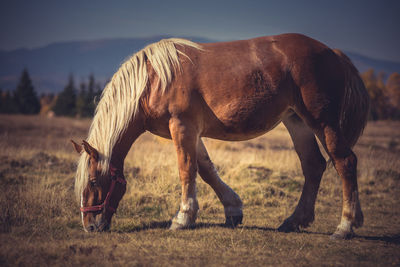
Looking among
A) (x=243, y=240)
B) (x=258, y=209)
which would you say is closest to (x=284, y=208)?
(x=258, y=209)

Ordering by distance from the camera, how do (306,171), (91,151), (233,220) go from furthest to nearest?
(306,171)
(233,220)
(91,151)

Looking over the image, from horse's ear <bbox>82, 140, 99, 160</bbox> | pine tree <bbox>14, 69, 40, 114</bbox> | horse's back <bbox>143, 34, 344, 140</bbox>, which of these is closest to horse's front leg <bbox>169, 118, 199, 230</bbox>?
horse's back <bbox>143, 34, 344, 140</bbox>

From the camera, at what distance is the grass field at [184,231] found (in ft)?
10.9

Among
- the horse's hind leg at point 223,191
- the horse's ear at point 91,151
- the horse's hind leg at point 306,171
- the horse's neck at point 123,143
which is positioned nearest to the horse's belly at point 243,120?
the horse's hind leg at point 223,191

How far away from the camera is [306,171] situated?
4.92m

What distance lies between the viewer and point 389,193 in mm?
7348

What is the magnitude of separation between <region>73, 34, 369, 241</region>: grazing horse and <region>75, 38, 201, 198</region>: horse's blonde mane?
1 centimetres

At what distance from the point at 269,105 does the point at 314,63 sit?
0.84 m

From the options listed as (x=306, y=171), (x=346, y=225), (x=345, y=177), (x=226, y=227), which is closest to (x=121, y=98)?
(x=226, y=227)

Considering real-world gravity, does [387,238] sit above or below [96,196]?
below

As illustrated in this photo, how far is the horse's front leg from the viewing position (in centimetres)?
424

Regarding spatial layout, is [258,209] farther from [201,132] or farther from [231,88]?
[231,88]

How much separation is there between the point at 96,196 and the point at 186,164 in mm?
1203

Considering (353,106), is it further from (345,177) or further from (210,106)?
(210,106)
